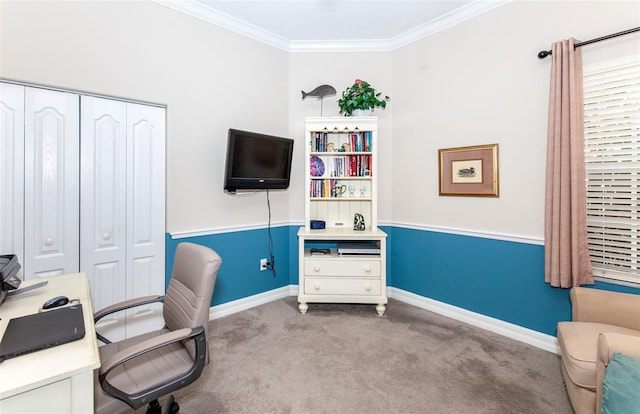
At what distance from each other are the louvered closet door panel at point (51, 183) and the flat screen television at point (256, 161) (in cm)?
113

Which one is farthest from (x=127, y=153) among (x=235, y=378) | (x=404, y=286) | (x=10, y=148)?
(x=404, y=286)

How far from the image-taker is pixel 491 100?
2693 mm

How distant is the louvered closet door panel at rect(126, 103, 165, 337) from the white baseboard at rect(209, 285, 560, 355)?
0.61m

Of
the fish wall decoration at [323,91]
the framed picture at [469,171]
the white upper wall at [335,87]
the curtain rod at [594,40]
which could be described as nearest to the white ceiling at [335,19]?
the white upper wall at [335,87]

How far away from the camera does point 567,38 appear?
227cm

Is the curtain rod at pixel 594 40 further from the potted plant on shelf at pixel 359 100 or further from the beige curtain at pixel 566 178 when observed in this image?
the potted plant on shelf at pixel 359 100

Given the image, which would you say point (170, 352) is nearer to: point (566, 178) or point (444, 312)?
point (444, 312)

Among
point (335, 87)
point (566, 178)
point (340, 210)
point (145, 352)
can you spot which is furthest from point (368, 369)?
point (335, 87)

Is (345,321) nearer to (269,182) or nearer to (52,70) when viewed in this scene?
(269,182)

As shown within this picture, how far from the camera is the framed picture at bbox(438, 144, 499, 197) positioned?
2.70m

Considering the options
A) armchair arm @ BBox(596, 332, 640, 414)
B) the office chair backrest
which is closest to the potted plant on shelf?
the office chair backrest

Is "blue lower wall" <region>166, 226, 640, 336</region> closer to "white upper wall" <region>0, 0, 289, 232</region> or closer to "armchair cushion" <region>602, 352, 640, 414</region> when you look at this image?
"white upper wall" <region>0, 0, 289, 232</region>

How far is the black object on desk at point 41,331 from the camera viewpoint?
38.9 inches

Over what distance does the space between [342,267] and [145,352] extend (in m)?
2.02
